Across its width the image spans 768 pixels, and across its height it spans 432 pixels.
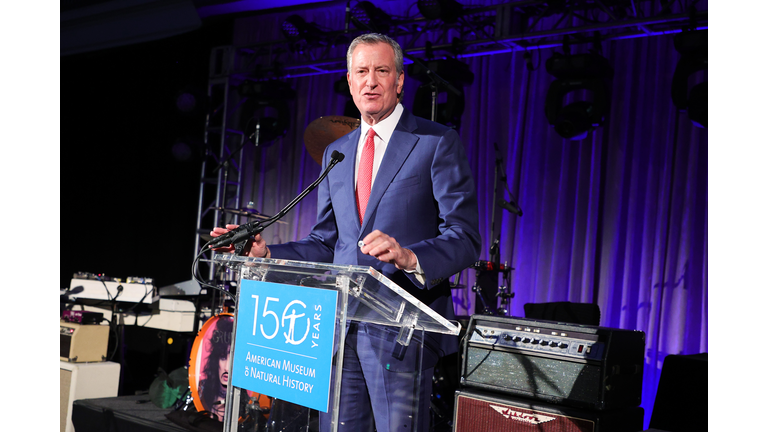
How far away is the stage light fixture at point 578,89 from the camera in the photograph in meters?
5.12

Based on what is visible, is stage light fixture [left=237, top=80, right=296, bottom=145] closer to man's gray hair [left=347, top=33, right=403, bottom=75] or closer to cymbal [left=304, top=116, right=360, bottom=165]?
cymbal [left=304, top=116, right=360, bottom=165]

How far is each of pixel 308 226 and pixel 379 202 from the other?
6.06m

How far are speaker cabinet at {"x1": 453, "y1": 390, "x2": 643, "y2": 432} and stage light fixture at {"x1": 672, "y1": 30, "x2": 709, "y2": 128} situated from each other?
9.52ft

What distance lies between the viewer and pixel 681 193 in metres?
5.54

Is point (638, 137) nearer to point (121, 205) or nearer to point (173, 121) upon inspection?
point (173, 121)

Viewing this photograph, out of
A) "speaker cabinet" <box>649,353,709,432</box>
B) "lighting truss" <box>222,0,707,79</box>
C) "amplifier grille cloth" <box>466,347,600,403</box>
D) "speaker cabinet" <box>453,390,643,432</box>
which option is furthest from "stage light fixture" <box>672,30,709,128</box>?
"amplifier grille cloth" <box>466,347,600,403</box>

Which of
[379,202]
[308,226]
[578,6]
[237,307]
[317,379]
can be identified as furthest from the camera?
[308,226]

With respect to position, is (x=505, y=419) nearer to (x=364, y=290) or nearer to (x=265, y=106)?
(x=364, y=290)

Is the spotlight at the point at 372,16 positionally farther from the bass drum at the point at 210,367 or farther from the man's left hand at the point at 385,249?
the man's left hand at the point at 385,249

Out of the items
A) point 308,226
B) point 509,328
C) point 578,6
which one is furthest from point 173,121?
point 509,328

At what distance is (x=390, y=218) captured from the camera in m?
1.64

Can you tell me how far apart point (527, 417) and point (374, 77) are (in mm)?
1363

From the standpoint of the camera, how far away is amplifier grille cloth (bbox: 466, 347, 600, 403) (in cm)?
223

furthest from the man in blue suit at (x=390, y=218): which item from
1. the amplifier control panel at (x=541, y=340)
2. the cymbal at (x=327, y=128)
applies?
the cymbal at (x=327, y=128)
